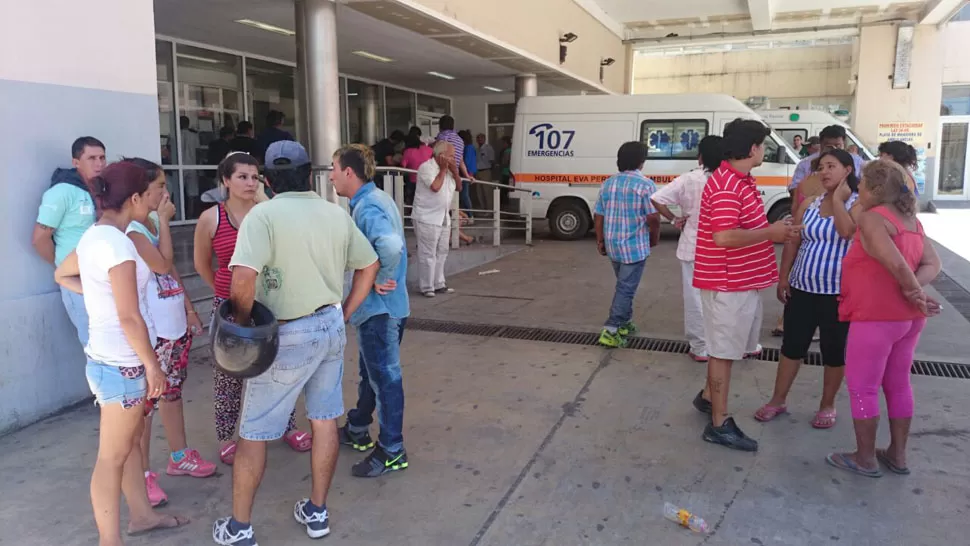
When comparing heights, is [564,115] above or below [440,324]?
above

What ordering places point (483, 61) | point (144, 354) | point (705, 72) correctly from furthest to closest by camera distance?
A: point (705, 72), point (483, 61), point (144, 354)

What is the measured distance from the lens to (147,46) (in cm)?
479

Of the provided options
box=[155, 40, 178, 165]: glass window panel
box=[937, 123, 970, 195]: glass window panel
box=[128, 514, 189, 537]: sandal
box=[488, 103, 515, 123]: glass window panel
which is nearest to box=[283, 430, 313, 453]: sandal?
box=[128, 514, 189, 537]: sandal

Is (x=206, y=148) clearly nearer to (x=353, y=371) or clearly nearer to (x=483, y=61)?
(x=483, y=61)

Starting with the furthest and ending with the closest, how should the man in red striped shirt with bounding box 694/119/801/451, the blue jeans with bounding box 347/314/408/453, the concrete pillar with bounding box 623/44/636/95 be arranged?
the concrete pillar with bounding box 623/44/636/95 → the man in red striped shirt with bounding box 694/119/801/451 → the blue jeans with bounding box 347/314/408/453

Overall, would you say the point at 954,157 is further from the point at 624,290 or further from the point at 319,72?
the point at 319,72

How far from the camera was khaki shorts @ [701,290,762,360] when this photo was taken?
12.1ft

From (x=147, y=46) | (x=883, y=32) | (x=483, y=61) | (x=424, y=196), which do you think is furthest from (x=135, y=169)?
(x=883, y=32)

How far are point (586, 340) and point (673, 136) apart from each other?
6.86m

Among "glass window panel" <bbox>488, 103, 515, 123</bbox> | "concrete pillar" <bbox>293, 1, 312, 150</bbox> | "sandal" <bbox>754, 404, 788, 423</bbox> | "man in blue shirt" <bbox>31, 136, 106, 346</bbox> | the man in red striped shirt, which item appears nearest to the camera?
the man in red striped shirt

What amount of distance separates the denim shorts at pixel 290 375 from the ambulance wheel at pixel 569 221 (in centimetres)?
1007

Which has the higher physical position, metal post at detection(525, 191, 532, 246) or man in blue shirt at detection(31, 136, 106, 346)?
man in blue shirt at detection(31, 136, 106, 346)

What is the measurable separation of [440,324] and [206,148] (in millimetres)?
6115

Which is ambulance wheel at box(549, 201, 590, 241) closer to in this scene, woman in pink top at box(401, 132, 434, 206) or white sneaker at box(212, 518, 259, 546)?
woman in pink top at box(401, 132, 434, 206)
